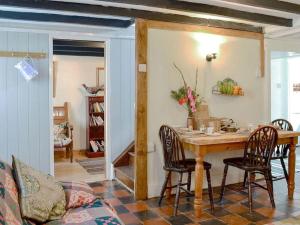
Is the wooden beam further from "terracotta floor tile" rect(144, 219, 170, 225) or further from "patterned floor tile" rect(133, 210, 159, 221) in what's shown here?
"terracotta floor tile" rect(144, 219, 170, 225)

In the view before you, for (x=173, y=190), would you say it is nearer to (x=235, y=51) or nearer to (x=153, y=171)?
(x=153, y=171)

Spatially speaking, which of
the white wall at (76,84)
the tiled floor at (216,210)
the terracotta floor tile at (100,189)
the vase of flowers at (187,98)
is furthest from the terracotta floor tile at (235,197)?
the white wall at (76,84)

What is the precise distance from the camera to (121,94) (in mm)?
4859

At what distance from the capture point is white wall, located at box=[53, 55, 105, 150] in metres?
6.86

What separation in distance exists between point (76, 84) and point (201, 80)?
3.61 meters

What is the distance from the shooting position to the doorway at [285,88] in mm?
7684

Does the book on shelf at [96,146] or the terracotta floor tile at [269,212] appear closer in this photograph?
the terracotta floor tile at [269,212]

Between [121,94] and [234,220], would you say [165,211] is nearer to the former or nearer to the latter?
[234,220]

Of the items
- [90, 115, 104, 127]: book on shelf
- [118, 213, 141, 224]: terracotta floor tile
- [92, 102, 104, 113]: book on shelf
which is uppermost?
[92, 102, 104, 113]: book on shelf

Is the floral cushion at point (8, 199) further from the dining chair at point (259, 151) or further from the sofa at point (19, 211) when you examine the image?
the dining chair at point (259, 151)

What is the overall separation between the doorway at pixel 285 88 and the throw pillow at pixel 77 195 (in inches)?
247

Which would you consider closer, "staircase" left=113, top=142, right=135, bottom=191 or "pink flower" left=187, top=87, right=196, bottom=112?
"pink flower" left=187, top=87, right=196, bottom=112

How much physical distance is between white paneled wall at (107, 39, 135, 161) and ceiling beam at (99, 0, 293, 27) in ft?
5.01

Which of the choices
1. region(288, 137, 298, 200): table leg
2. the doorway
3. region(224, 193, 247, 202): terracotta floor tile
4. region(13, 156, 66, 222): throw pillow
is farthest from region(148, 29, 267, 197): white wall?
the doorway
